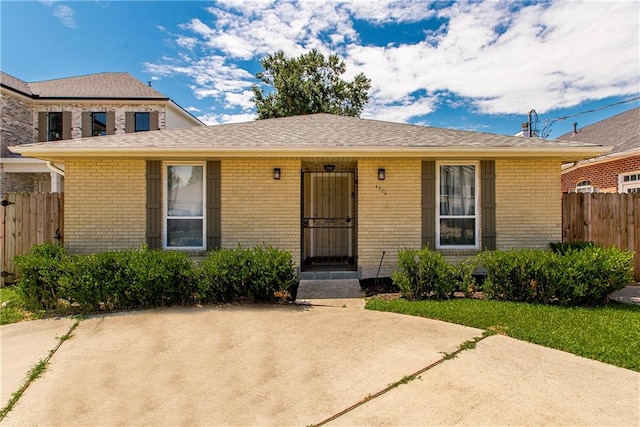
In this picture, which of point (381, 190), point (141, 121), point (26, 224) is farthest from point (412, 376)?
point (141, 121)

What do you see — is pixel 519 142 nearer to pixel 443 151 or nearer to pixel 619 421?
pixel 443 151

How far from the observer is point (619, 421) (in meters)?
2.71

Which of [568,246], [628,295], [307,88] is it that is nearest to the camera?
[628,295]

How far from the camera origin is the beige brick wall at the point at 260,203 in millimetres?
7434

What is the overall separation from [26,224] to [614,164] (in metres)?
17.2

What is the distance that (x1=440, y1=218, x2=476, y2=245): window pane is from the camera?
7.68 metres

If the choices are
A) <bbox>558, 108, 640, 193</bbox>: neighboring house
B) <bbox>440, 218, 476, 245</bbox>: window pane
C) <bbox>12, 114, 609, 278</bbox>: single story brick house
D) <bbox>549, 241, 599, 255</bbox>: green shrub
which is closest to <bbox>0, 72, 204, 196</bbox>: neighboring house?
<bbox>12, 114, 609, 278</bbox>: single story brick house

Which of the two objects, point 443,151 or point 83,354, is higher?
point 443,151

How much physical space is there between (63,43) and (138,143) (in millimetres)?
7745

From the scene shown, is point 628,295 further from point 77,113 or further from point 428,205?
point 77,113

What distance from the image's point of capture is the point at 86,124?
1873 centimetres

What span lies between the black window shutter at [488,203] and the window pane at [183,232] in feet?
20.0

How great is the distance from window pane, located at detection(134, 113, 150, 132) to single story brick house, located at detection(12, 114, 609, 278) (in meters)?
12.6

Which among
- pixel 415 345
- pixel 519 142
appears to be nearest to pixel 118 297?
pixel 415 345
